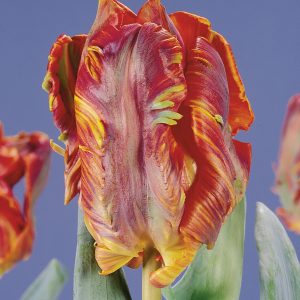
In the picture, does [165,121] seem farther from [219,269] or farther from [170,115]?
[219,269]

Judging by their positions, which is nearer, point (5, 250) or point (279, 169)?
point (5, 250)

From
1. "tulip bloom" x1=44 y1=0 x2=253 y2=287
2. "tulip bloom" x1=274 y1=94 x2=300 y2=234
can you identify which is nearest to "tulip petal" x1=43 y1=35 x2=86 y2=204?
"tulip bloom" x1=44 y1=0 x2=253 y2=287

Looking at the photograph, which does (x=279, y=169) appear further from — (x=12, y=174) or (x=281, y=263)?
(x=12, y=174)

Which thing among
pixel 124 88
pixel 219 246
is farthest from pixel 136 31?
pixel 219 246

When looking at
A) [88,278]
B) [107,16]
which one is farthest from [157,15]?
[88,278]

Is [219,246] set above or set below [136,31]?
below

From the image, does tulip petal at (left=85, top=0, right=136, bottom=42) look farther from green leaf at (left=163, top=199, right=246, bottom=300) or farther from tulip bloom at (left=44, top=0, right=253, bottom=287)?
green leaf at (left=163, top=199, right=246, bottom=300)
